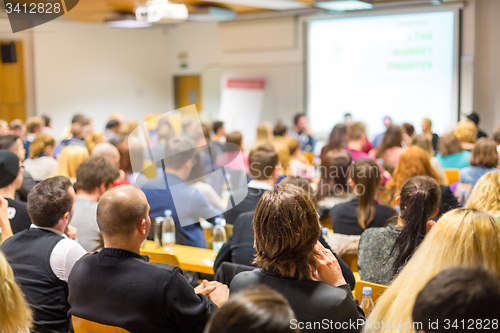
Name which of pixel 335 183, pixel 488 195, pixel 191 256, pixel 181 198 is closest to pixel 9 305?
pixel 191 256

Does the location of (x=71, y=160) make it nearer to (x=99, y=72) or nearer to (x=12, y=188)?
(x=12, y=188)

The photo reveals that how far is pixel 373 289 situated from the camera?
7.30 ft

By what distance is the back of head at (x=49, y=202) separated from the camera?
2371 millimetres

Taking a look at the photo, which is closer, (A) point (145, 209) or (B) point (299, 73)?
(A) point (145, 209)

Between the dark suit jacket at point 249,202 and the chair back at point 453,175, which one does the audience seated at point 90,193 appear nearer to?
the dark suit jacket at point 249,202

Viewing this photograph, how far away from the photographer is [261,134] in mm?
7195

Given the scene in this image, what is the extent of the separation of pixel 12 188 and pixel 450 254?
2.98 meters

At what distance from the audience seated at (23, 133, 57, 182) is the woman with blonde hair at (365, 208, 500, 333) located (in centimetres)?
462

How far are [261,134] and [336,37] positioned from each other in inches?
151

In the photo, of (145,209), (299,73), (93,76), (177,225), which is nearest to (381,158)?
(177,225)

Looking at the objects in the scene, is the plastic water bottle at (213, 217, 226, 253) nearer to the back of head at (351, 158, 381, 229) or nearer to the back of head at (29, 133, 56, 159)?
the back of head at (351, 158, 381, 229)

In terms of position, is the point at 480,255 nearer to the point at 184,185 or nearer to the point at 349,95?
the point at 184,185

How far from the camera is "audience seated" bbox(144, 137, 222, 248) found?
3.34 metres

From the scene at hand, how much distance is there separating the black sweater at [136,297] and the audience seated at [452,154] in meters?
4.39
